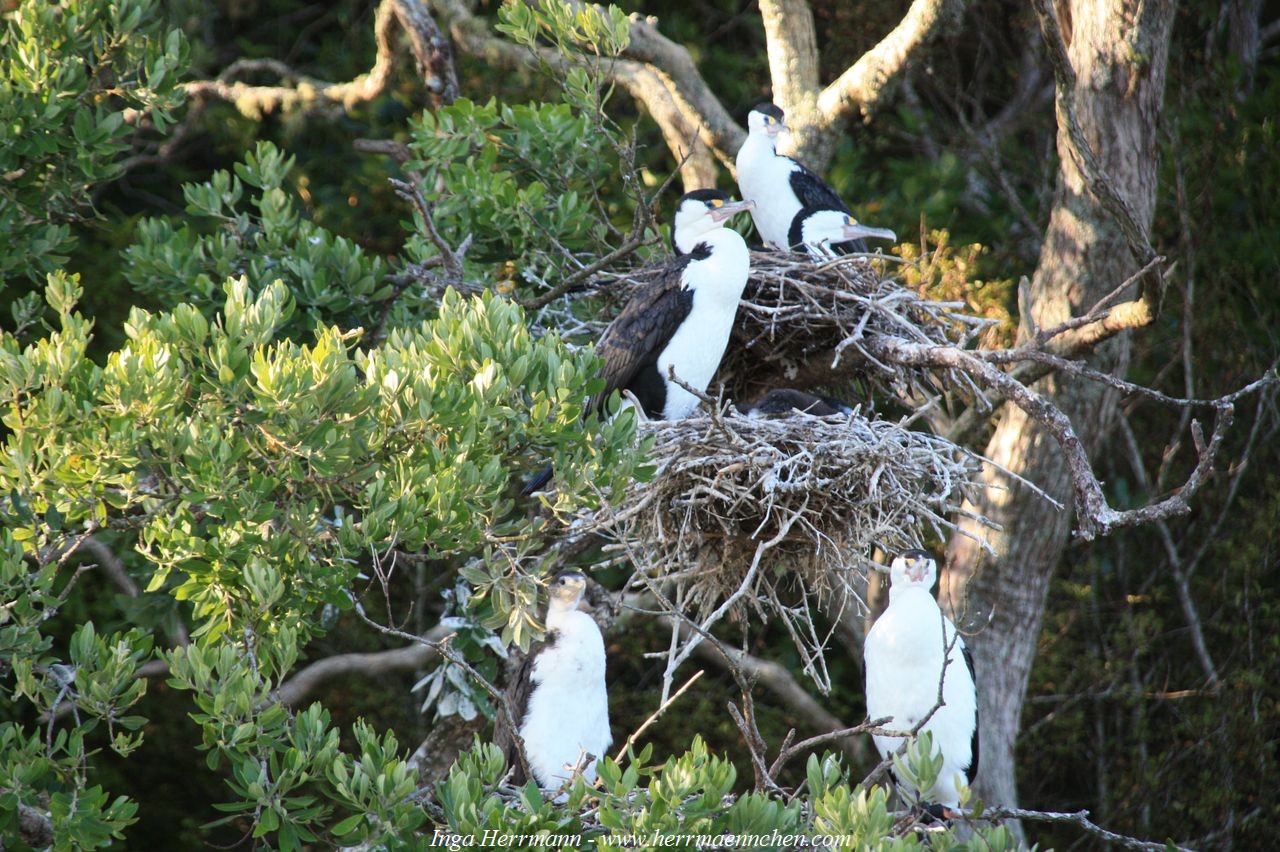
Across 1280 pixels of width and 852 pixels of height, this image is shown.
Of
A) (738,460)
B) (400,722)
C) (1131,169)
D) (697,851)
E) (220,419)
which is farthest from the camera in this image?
(400,722)

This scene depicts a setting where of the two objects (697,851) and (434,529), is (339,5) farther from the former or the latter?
(697,851)

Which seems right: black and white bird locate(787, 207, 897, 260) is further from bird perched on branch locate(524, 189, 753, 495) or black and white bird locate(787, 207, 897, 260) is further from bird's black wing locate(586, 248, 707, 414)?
bird's black wing locate(586, 248, 707, 414)

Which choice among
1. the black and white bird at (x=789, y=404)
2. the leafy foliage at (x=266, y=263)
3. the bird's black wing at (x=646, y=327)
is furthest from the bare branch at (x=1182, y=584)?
the leafy foliage at (x=266, y=263)

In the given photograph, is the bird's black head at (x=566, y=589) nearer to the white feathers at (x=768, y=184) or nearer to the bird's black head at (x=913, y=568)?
the bird's black head at (x=913, y=568)

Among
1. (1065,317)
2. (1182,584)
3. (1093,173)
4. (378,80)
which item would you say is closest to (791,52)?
(1065,317)

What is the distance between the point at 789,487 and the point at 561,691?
1024mm

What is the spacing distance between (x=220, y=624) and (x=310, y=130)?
211 inches

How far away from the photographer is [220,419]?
2.93m

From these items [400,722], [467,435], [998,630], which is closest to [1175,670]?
[998,630]

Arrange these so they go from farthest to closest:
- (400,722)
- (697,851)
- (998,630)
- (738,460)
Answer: (400,722), (998,630), (738,460), (697,851)

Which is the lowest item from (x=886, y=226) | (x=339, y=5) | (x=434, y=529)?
(x=434, y=529)

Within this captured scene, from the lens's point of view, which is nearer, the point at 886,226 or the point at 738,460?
the point at 738,460

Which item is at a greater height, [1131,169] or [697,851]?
[1131,169]

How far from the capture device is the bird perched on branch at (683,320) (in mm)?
4344
